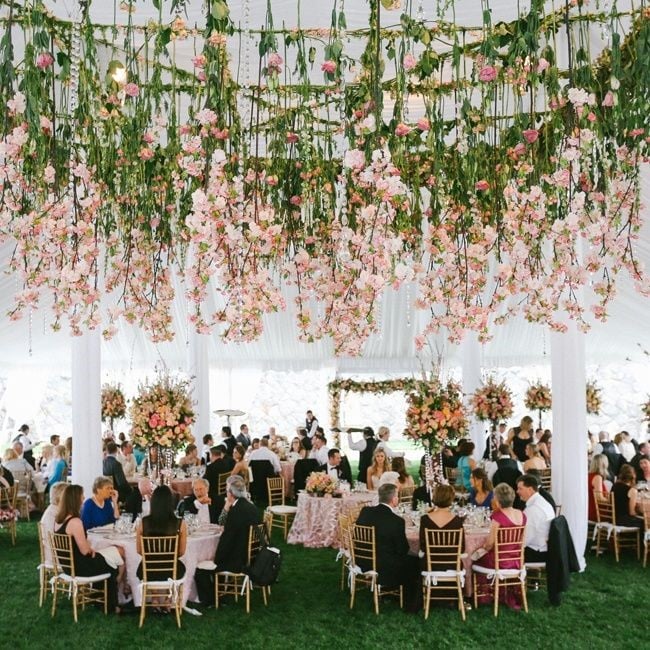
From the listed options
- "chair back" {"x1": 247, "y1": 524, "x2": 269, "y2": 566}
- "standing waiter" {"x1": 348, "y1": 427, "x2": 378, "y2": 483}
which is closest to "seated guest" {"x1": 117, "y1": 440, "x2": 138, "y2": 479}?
"standing waiter" {"x1": 348, "y1": 427, "x2": 378, "y2": 483}

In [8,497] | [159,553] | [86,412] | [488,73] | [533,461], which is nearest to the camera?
[488,73]

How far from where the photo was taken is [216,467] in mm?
11586

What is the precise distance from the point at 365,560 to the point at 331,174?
3.54m

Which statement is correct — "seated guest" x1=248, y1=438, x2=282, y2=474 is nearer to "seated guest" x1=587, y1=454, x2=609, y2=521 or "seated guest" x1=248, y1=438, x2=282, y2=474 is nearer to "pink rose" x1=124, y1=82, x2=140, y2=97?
"seated guest" x1=587, y1=454, x2=609, y2=521

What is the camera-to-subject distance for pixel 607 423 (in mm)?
22625

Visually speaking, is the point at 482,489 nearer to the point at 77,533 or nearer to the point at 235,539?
the point at 235,539

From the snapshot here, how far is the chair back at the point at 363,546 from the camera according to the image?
23.4 feet

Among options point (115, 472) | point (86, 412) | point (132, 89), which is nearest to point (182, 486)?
point (115, 472)

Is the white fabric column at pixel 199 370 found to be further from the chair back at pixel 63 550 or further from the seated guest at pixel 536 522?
the seated guest at pixel 536 522

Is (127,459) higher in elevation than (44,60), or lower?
lower

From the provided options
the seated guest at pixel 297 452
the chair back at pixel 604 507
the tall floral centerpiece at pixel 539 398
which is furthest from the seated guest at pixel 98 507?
the tall floral centerpiece at pixel 539 398

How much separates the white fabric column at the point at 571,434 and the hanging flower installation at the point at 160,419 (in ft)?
13.8

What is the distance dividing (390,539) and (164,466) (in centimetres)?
Answer: 397

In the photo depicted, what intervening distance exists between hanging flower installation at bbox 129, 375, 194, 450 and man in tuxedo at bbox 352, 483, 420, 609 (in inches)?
124
